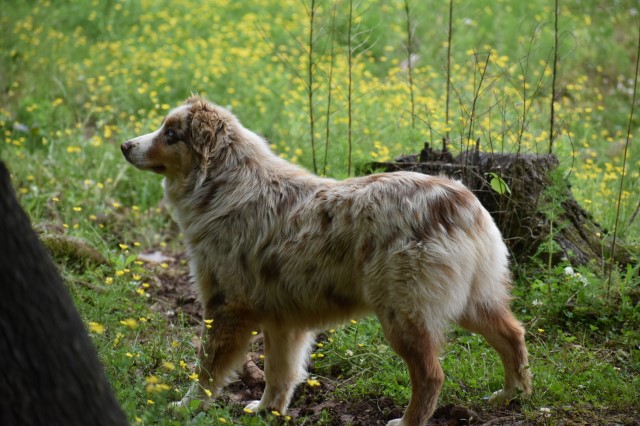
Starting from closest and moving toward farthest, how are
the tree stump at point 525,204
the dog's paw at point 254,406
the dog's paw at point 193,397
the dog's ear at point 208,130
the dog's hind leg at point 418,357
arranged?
1. the dog's hind leg at point 418,357
2. the dog's paw at point 193,397
3. the dog's paw at point 254,406
4. the dog's ear at point 208,130
5. the tree stump at point 525,204

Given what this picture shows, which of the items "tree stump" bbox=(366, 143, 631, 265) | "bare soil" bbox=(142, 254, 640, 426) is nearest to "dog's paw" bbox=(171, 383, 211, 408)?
"bare soil" bbox=(142, 254, 640, 426)

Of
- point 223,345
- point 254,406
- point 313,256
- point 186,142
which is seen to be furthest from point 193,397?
point 186,142

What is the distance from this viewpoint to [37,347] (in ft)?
9.07

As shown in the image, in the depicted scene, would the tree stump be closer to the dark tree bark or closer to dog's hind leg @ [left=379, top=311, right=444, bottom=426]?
dog's hind leg @ [left=379, top=311, right=444, bottom=426]

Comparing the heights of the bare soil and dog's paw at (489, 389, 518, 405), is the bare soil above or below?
below

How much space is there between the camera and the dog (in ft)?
13.2

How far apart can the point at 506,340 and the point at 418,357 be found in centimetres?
76

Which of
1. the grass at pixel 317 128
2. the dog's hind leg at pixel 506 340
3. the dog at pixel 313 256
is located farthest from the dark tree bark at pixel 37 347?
the dog's hind leg at pixel 506 340

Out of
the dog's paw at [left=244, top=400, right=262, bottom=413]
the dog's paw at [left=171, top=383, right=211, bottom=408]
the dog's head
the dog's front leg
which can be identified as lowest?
the dog's paw at [left=244, top=400, right=262, bottom=413]

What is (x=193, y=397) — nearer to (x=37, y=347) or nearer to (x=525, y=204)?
(x=37, y=347)

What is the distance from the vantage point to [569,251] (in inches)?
232

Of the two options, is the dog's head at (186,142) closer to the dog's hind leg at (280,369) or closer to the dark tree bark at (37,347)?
the dog's hind leg at (280,369)

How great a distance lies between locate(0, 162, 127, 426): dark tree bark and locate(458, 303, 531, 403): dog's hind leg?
87.6 inches

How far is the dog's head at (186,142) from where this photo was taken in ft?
15.7
